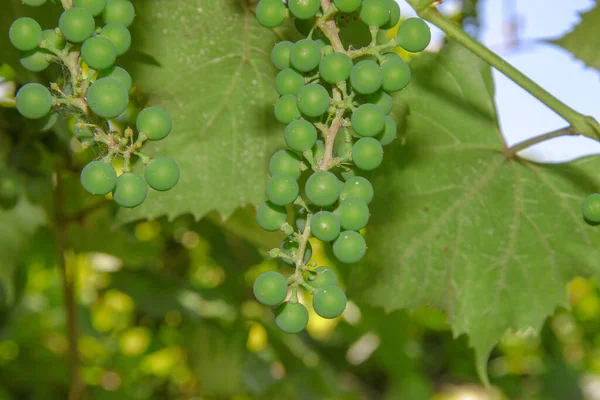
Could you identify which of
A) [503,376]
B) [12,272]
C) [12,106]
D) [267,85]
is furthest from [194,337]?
[503,376]

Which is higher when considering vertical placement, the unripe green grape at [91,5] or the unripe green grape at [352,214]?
the unripe green grape at [91,5]

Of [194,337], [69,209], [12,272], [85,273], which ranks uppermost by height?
[12,272]

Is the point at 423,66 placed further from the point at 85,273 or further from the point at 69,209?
the point at 85,273

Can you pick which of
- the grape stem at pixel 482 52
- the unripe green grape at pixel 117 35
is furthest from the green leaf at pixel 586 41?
the unripe green grape at pixel 117 35

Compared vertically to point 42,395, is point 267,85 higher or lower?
higher

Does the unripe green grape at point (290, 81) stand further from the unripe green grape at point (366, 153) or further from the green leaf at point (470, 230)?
the green leaf at point (470, 230)

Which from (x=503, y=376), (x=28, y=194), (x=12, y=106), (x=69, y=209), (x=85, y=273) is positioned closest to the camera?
(x=12, y=106)
